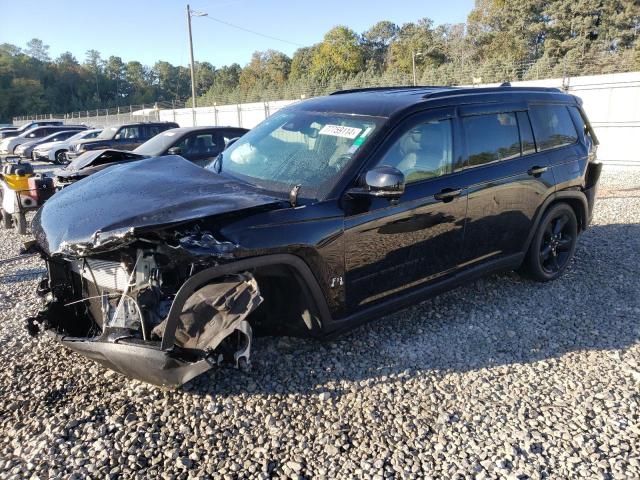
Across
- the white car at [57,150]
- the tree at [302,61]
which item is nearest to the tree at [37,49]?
the tree at [302,61]

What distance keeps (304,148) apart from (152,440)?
7.04ft

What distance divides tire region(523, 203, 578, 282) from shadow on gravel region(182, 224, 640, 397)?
0.15m

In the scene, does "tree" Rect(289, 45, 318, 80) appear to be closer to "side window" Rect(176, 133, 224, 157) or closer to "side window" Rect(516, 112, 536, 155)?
"side window" Rect(176, 133, 224, 157)

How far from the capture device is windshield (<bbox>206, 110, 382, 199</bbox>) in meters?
3.24

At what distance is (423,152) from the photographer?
359 cm

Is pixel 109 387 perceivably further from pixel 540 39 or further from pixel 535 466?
pixel 540 39

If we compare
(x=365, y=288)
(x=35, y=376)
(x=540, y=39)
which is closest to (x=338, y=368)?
(x=365, y=288)

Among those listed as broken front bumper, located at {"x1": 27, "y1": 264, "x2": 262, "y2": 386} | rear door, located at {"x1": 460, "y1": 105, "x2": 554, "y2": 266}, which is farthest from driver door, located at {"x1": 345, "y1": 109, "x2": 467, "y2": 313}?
broken front bumper, located at {"x1": 27, "y1": 264, "x2": 262, "y2": 386}

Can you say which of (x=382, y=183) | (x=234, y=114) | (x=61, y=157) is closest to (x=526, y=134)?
(x=382, y=183)

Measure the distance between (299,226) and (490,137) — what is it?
6.93 feet

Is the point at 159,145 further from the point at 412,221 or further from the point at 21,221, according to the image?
the point at 412,221

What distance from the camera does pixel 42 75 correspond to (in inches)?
4085

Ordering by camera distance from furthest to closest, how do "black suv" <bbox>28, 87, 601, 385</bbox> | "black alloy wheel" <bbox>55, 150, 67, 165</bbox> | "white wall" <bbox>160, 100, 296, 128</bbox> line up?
"white wall" <bbox>160, 100, 296, 128</bbox>, "black alloy wheel" <bbox>55, 150, 67, 165</bbox>, "black suv" <bbox>28, 87, 601, 385</bbox>

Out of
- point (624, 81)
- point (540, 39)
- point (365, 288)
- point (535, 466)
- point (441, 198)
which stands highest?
point (540, 39)
